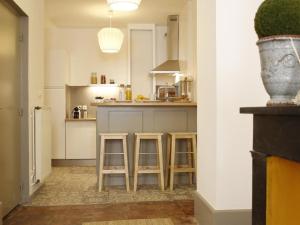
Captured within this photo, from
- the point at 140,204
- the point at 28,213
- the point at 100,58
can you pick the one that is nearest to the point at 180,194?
the point at 140,204

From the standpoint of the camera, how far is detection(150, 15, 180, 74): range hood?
6.40 metres

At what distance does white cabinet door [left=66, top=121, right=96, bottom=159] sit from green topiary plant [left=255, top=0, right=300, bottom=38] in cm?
581

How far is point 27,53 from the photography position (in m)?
3.92

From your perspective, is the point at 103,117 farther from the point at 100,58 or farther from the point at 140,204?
the point at 100,58

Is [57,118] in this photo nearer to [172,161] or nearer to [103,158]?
[103,158]

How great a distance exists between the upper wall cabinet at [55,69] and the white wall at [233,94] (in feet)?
14.7

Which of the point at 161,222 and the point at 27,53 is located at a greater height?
the point at 27,53

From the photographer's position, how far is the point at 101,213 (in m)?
3.50

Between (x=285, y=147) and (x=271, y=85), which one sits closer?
(x=285, y=147)

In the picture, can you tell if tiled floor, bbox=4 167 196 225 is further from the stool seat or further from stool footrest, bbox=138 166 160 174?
the stool seat

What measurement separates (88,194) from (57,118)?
2.74 metres

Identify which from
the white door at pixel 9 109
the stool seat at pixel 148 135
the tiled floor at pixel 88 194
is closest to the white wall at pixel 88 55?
the tiled floor at pixel 88 194

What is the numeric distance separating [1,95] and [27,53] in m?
0.87

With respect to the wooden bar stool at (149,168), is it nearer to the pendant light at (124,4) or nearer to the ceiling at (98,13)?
the pendant light at (124,4)
